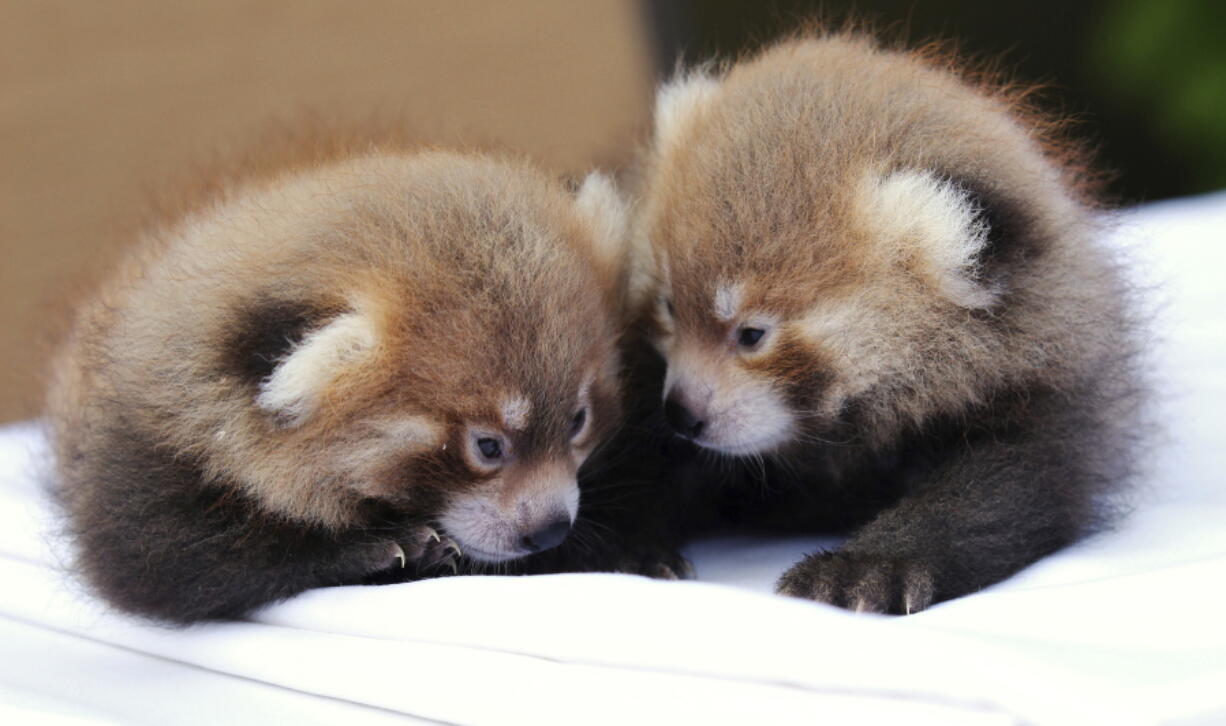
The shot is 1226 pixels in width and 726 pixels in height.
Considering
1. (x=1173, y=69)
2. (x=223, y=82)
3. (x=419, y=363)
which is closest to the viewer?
(x=419, y=363)

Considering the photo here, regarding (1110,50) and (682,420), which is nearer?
(682,420)

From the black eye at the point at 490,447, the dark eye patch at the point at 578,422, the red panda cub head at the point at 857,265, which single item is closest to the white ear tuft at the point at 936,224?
the red panda cub head at the point at 857,265

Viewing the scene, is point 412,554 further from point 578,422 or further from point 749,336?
point 749,336

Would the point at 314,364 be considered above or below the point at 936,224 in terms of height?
below

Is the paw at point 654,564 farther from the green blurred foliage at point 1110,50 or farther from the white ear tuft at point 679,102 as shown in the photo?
the green blurred foliage at point 1110,50

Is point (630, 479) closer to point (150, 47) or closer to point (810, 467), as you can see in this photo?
point (810, 467)

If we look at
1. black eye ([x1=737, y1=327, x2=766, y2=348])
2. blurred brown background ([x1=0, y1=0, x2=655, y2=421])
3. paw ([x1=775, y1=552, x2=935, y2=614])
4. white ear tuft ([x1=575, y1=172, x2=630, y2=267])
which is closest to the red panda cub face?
white ear tuft ([x1=575, y1=172, x2=630, y2=267])

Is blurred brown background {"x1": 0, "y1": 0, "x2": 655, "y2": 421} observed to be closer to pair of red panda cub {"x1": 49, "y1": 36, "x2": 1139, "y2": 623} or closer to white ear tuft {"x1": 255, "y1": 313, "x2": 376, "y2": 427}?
pair of red panda cub {"x1": 49, "y1": 36, "x2": 1139, "y2": 623}

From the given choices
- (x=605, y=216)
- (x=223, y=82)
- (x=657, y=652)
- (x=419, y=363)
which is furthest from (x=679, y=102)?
(x=223, y=82)
